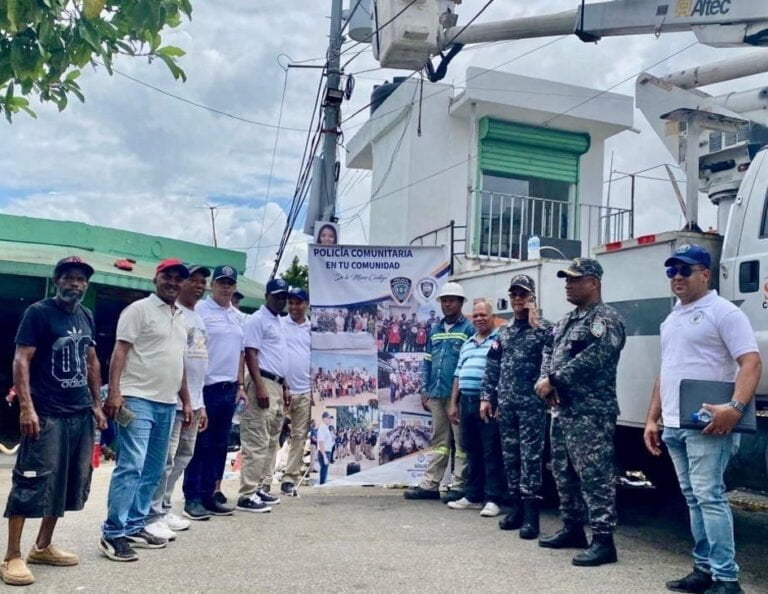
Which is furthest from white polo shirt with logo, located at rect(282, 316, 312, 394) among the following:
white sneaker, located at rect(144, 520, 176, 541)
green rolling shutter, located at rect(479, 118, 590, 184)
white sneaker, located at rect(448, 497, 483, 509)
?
green rolling shutter, located at rect(479, 118, 590, 184)

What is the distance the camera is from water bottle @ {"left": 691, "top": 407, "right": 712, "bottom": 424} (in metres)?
4.27

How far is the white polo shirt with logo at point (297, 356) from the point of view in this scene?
7512 mm

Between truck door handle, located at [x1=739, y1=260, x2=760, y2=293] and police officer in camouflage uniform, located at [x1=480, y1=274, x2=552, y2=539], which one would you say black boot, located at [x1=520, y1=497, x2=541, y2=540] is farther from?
Result: truck door handle, located at [x1=739, y1=260, x2=760, y2=293]

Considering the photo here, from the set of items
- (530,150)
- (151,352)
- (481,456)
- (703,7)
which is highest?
(530,150)

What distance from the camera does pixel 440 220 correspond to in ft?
46.2

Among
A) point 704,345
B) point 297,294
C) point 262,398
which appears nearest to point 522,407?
point 704,345

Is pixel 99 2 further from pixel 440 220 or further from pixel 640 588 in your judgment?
pixel 440 220

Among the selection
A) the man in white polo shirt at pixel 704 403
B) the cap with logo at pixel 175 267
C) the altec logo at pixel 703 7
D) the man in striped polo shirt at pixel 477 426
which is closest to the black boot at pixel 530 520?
the man in striped polo shirt at pixel 477 426

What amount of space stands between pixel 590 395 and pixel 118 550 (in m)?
3.18

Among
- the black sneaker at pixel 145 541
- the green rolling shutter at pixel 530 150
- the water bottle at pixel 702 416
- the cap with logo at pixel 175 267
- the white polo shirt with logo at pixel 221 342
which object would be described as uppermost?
the green rolling shutter at pixel 530 150

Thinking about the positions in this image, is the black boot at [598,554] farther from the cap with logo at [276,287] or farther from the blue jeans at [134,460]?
the cap with logo at [276,287]

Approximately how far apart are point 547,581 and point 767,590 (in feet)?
4.15

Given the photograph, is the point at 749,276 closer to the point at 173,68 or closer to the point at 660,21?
the point at 660,21

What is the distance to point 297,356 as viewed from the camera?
7.54 meters
